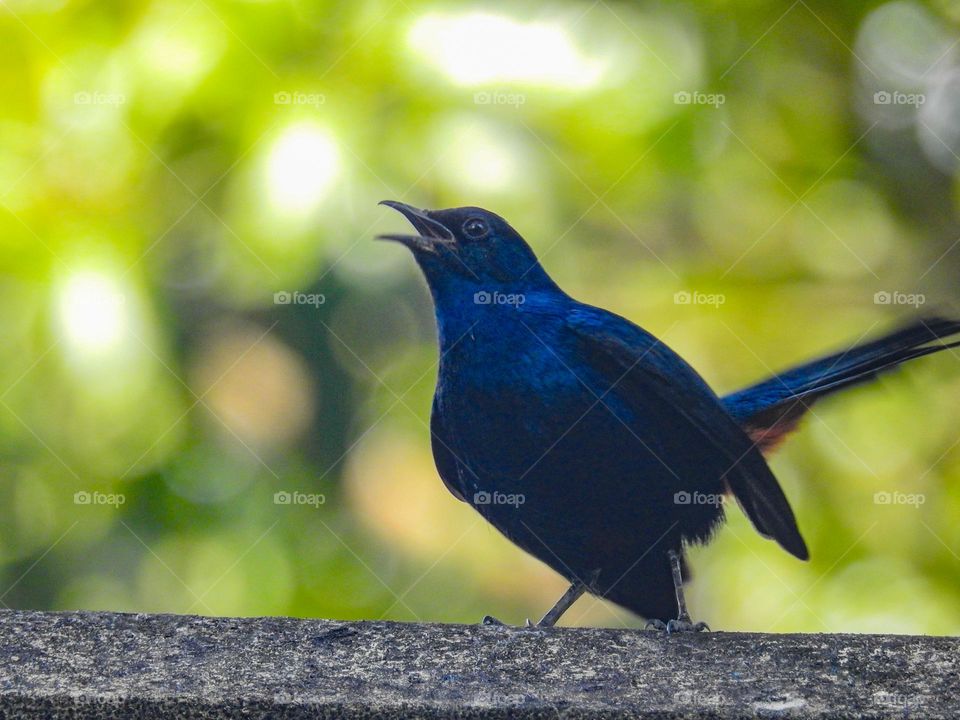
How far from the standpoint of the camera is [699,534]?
11.1 feet

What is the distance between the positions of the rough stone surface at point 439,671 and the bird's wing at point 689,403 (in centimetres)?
104

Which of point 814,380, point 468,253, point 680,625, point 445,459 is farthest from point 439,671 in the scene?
point 814,380

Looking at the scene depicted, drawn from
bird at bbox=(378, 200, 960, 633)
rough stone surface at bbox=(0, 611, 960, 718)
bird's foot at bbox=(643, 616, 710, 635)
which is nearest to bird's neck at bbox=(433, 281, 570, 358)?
bird at bbox=(378, 200, 960, 633)

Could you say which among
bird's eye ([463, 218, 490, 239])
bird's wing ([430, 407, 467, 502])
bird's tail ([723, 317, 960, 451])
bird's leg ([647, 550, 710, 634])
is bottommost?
bird's leg ([647, 550, 710, 634])

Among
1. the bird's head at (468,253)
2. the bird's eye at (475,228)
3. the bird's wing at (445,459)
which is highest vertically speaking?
the bird's eye at (475,228)

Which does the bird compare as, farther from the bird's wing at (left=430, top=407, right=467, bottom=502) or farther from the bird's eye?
the bird's eye

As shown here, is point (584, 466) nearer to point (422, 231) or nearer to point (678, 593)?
point (678, 593)

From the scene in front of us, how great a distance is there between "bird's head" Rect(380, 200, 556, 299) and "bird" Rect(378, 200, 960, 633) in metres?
0.03

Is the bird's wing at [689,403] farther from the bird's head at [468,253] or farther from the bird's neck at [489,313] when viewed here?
the bird's head at [468,253]

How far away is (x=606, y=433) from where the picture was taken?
11.1 ft

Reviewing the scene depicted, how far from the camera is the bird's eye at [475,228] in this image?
3643 mm

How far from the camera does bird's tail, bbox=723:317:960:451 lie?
340cm

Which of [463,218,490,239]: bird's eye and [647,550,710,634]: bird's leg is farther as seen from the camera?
[463,218,490,239]: bird's eye

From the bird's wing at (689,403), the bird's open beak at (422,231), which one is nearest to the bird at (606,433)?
the bird's wing at (689,403)
